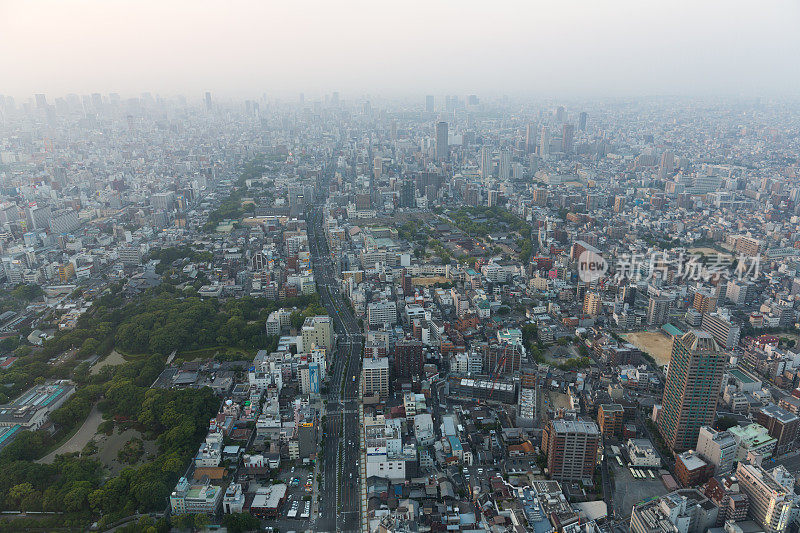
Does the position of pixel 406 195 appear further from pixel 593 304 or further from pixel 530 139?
pixel 530 139

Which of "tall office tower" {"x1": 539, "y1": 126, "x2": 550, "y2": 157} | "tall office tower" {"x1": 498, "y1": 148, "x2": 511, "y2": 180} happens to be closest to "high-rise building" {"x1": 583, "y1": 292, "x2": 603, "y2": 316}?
"tall office tower" {"x1": 498, "y1": 148, "x2": 511, "y2": 180}

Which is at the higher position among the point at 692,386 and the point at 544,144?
the point at 544,144

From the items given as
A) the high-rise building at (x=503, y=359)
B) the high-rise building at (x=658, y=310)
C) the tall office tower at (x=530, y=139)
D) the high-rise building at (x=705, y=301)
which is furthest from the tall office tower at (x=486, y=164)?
the high-rise building at (x=503, y=359)

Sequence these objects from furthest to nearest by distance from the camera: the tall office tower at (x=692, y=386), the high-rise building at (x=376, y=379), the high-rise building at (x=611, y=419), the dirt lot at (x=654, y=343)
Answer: the dirt lot at (x=654, y=343)
the high-rise building at (x=376, y=379)
the high-rise building at (x=611, y=419)
the tall office tower at (x=692, y=386)

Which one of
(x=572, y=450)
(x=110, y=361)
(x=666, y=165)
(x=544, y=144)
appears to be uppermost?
(x=544, y=144)

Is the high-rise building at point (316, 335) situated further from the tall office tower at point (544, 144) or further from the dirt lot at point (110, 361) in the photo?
the tall office tower at point (544, 144)

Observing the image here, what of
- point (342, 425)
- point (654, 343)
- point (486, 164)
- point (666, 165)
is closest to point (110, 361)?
point (342, 425)

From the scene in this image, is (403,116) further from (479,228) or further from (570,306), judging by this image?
(570,306)

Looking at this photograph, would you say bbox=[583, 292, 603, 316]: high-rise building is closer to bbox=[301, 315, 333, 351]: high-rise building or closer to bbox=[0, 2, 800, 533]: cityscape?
bbox=[0, 2, 800, 533]: cityscape
